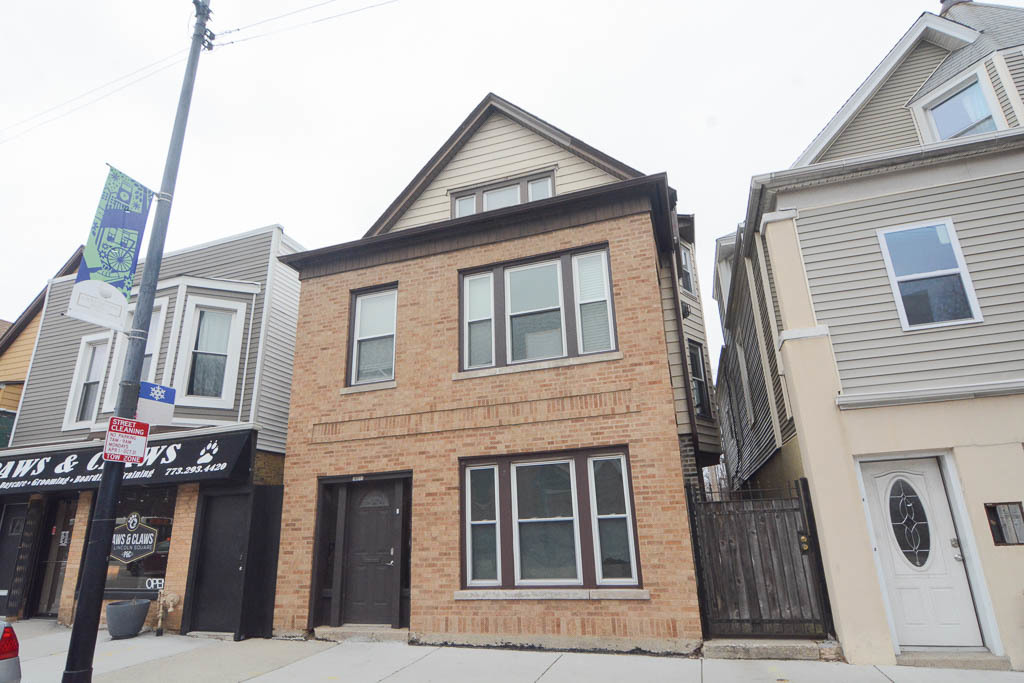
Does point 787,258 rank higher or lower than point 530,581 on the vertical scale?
higher

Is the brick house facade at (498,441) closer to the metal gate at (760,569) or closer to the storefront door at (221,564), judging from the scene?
the metal gate at (760,569)

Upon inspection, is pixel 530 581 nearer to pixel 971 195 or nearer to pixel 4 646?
pixel 4 646

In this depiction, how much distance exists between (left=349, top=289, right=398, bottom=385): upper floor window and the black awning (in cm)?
235

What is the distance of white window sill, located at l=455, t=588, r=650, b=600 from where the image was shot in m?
7.81

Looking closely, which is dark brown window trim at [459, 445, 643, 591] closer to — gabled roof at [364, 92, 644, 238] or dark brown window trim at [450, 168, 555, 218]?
dark brown window trim at [450, 168, 555, 218]

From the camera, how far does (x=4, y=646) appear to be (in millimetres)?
5324

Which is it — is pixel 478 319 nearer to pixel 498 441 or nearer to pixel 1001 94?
pixel 498 441

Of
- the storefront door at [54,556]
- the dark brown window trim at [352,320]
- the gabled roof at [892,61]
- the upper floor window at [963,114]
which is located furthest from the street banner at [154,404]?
the upper floor window at [963,114]

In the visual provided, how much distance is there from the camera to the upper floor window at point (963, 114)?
31.4 feet

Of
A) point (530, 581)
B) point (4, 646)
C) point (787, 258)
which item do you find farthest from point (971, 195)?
point (4, 646)

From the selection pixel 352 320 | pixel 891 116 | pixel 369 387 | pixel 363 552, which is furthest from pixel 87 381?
pixel 891 116

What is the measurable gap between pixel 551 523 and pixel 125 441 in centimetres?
556

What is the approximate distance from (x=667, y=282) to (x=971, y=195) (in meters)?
5.13

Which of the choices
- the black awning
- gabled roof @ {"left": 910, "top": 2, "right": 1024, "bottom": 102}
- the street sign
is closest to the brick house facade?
the black awning
